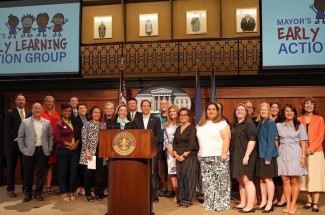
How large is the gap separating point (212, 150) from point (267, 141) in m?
0.77

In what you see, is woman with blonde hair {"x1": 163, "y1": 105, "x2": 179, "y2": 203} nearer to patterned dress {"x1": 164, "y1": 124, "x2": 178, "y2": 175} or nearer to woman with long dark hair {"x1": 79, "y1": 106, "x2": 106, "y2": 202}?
patterned dress {"x1": 164, "y1": 124, "x2": 178, "y2": 175}

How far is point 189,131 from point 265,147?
112 cm

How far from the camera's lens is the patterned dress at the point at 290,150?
193 inches

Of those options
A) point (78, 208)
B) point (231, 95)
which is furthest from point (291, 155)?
point (78, 208)

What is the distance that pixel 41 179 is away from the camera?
19.0ft

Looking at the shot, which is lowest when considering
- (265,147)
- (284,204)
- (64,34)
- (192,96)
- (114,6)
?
(284,204)

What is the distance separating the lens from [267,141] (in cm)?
493

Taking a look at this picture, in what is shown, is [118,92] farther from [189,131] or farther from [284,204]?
[284,204]

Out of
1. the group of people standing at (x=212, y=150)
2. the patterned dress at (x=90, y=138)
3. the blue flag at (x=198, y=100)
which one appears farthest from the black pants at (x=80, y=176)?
the blue flag at (x=198, y=100)

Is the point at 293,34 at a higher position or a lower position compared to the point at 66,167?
higher

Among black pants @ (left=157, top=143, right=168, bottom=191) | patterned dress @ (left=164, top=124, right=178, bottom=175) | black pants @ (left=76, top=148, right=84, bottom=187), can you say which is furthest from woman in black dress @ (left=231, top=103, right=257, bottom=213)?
black pants @ (left=76, top=148, right=84, bottom=187)

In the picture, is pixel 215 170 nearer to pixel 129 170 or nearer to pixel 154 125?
pixel 154 125

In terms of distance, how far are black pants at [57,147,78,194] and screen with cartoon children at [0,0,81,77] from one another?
2447 millimetres

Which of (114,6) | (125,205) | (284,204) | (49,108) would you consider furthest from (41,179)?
(114,6)
